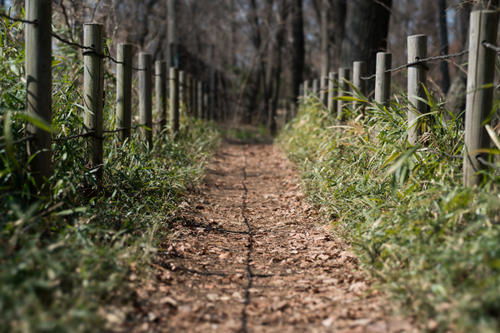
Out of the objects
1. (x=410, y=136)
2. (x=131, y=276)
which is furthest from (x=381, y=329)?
(x=410, y=136)

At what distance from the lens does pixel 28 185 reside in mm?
3045

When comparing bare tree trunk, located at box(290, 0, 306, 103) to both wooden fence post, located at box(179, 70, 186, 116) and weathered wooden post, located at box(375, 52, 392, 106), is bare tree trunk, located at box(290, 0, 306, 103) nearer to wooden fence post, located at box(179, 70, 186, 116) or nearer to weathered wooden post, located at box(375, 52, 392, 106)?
wooden fence post, located at box(179, 70, 186, 116)

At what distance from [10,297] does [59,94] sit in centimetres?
231

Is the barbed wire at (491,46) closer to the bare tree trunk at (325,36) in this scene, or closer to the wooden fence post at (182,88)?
the wooden fence post at (182,88)

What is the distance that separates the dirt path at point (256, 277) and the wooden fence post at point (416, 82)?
1.04 meters

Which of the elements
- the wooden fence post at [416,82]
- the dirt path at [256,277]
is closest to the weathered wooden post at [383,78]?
the wooden fence post at [416,82]

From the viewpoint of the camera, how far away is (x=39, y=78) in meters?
3.08

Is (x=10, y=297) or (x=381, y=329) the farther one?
(x=381, y=329)

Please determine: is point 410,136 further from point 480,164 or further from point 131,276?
point 131,276

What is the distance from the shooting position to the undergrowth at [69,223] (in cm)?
219

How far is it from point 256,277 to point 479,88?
1.72 metres

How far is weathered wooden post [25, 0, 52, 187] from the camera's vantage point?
3066 millimetres

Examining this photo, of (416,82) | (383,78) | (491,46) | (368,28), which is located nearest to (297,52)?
(368,28)

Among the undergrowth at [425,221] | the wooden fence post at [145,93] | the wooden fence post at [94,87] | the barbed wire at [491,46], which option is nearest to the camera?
the undergrowth at [425,221]
